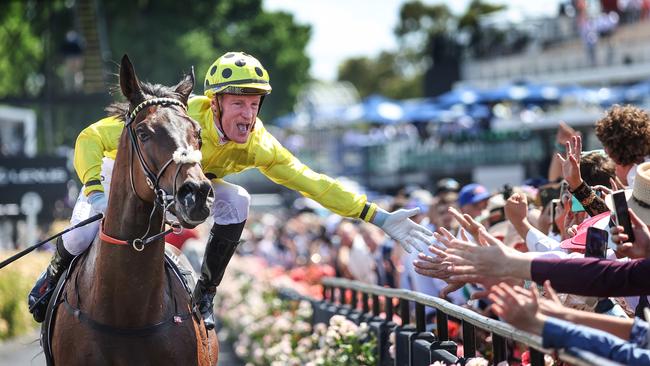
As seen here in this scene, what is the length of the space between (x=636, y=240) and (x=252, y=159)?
103 inches

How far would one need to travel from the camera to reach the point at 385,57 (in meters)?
79.1

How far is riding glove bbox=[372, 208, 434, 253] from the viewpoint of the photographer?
20.4ft

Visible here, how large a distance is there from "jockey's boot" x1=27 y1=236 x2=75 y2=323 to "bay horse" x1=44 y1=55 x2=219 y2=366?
35 centimetres

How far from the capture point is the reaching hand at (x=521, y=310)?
4.09m

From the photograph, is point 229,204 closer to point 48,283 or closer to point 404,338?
point 48,283

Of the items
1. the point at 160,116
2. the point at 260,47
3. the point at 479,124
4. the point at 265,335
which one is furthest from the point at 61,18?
the point at 160,116

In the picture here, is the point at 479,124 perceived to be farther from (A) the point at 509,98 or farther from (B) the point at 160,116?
(B) the point at 160,116

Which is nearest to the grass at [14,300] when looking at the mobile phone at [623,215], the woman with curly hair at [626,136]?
the woman with curly hair at [626,136]

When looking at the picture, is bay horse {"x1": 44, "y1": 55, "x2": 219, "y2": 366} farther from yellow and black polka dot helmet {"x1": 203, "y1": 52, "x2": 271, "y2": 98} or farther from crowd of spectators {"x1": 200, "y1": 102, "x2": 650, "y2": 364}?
crowd of spectators {"x1": 200, "y1": 102, "x2": 650, "y2": 364}

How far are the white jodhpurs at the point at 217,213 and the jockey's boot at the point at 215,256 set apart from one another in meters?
0.05

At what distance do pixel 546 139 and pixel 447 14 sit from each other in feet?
171

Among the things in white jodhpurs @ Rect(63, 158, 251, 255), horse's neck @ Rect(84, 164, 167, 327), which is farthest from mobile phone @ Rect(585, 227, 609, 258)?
white jodhpurs @ Rect(63, 158, 251, 255)

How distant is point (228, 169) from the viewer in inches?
260

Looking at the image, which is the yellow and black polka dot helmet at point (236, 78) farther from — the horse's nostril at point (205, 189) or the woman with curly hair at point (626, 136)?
the woman with curly hair at point (626, 136)
